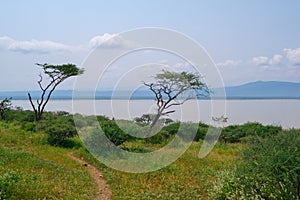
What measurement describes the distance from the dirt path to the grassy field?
13 centimetres

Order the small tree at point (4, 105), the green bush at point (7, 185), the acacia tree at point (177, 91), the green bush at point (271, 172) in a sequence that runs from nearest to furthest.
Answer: the green bush at point (271, 172) < the green bush at point (7, 185) < the acacia tree at point (177, 91) < the small tree at point (4, 105)

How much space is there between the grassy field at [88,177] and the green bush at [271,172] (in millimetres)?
1429

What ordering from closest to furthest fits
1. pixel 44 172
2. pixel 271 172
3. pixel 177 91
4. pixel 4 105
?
pixel 271 172 < pixel 44 172 < pixel 177 91 < pixel 4 105

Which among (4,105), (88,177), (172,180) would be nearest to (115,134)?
(88,177)

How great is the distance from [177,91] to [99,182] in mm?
8511

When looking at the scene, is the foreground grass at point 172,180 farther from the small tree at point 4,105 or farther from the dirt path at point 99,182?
the small tree at point 4,105

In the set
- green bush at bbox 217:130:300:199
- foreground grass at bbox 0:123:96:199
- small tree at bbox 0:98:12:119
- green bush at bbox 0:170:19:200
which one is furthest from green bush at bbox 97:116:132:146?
small tree at bbox 0:98:12:119

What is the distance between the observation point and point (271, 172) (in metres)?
6.38

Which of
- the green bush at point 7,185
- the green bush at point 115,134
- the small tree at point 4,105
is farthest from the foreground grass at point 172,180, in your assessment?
the small tree at point 4,105

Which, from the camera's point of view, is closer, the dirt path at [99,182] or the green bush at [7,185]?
the green bush at [7,185]

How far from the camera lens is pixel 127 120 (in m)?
13.5

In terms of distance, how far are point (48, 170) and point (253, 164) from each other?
608 centimetres

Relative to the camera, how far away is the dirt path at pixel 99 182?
28.2 ft

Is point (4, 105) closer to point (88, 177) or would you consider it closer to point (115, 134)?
point (115, 134)
